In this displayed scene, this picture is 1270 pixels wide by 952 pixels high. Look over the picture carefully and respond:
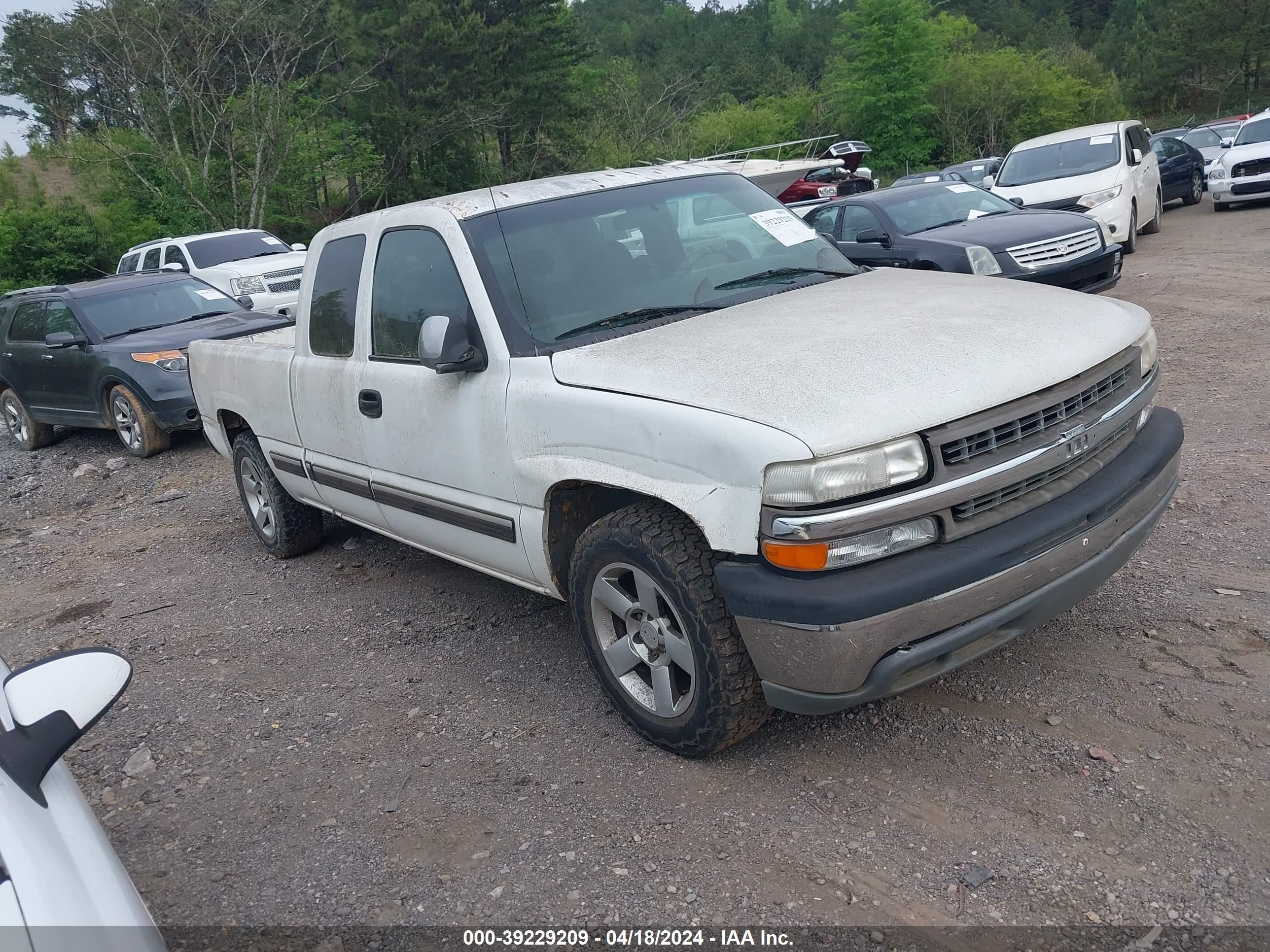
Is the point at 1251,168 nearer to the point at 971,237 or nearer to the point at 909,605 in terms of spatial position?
the point at 971,237

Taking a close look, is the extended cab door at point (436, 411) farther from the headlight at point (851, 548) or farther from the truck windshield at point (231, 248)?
the truck windshield at point (231, 248)

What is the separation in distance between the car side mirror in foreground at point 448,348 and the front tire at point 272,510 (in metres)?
2.55

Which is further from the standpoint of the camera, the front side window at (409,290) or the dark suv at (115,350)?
the dark suv at (115,350)

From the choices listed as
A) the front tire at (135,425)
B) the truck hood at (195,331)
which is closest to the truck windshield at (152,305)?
the truck hood at (195,331)

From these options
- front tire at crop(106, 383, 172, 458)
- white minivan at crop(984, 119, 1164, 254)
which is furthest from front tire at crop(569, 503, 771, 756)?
white minivan at crop(984, 119, 1164, 254)

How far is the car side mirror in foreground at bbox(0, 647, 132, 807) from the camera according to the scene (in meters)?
1.96

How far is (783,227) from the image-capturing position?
464cm

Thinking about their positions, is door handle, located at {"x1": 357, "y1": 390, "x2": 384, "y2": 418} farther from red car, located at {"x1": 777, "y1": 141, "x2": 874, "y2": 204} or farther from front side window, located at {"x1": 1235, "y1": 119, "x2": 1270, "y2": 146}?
front side window, located at {"x1": 1235, "y1": 119, "x2": 1270, "y2": 146}

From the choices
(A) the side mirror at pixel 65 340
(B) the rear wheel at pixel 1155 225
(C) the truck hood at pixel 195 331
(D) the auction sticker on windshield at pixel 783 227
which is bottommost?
(B) the rear wheel at pixel 1155 225

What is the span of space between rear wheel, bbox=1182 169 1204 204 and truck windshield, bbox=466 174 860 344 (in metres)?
19.2

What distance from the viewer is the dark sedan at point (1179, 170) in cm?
2011

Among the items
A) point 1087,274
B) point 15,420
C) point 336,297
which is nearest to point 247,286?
point 15,420

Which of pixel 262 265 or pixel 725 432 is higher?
pixel 725 432

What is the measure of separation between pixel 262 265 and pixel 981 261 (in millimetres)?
10928
